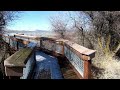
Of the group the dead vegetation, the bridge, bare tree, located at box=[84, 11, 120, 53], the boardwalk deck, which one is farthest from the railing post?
bare tree, located at box=[84, 11, 120, 53]

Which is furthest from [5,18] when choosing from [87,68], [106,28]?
[106,28]

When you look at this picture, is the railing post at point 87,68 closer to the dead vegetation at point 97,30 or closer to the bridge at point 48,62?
the bridge at point 48,62

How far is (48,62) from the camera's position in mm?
4434

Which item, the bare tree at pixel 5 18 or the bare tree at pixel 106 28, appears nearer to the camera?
the bare tree at pixel 5 18

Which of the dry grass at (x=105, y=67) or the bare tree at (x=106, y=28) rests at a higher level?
the bare tree at (x=106, y=28)

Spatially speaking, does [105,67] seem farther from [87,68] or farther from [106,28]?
[87,68]

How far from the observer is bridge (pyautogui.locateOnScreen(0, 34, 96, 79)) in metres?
2.14

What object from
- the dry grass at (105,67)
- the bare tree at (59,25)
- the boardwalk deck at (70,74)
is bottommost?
the dry grass at (105,67)

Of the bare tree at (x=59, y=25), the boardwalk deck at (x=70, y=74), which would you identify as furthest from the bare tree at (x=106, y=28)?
the boardwalk deck at (x=70, y=74)

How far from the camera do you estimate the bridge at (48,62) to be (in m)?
2.14

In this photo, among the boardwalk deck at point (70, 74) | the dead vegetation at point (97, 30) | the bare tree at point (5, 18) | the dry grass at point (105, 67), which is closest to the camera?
the boardwalk deck at point (70, 74)
